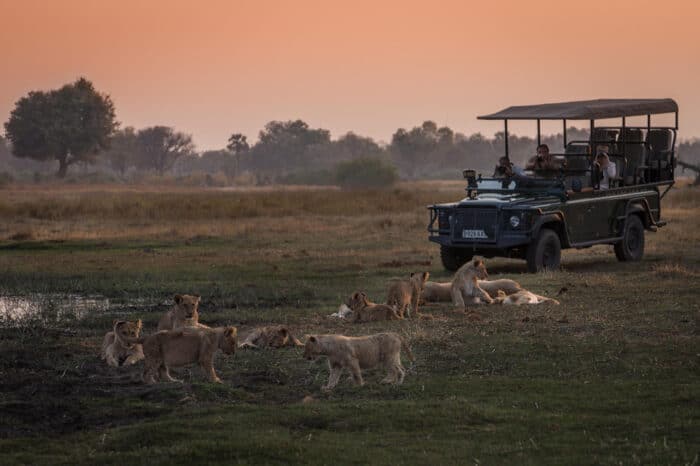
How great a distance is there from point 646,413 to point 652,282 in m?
10.1

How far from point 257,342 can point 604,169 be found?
10843mm

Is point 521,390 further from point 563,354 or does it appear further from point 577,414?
point 563,354

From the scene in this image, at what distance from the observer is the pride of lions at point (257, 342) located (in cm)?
1134

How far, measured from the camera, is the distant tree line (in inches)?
3681

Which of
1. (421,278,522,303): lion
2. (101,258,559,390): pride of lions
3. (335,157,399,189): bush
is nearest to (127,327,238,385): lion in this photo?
(101,258,559,390): pride of lions

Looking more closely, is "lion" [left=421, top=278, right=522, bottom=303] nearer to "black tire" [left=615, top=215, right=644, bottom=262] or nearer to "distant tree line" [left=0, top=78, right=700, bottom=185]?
"black tire" [left=615, top=215, right=644, bottom=262]

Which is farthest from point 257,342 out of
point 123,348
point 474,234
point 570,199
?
point 570,199

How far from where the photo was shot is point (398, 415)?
396 inches

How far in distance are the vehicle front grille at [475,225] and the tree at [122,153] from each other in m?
104

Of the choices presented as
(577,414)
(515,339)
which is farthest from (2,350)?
(577,414)

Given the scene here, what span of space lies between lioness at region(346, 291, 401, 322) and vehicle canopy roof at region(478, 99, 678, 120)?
7673 millimetres

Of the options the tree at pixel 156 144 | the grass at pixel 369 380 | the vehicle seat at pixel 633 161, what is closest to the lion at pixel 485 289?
the grass at pixel 369 380

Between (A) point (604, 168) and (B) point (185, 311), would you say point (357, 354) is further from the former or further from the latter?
(A) point (604, 168)

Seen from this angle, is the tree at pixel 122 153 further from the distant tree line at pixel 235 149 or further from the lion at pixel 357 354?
the lion at pixel 357 354
